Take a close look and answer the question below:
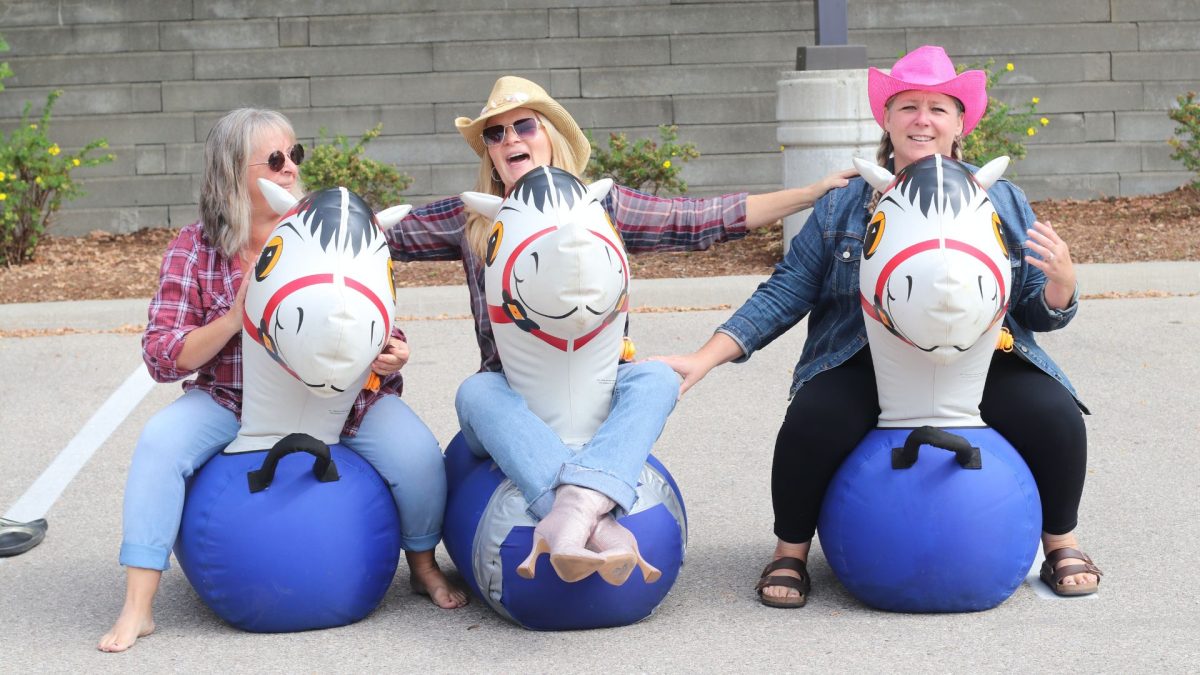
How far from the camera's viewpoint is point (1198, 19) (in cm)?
1134

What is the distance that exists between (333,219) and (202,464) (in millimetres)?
793

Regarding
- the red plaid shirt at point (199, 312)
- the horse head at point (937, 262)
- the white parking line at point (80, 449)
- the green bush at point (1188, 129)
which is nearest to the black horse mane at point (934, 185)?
the horse head at point (937, 262)

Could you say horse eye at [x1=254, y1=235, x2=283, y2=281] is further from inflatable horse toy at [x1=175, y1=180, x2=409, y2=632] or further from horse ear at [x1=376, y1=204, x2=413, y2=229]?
horse ear at [x1=376, y1=204, x2=413, y2=229]

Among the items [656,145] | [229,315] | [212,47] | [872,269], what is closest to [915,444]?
[872,269]

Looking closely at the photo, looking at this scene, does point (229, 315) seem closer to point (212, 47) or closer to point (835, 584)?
point (835, 584)

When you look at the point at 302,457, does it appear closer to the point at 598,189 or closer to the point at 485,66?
the point at 598,189

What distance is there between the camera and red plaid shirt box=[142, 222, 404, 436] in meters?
4.16

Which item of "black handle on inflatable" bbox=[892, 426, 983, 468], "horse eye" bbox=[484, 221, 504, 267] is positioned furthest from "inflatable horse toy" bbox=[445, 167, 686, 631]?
"black handle on inflatable" bbox=[892, 426, 983, 468]

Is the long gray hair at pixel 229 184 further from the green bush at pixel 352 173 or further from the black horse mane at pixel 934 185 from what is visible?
the green bush at pixel 352 173

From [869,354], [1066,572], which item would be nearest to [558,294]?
[869,354]

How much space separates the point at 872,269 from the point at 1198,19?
8.72 metres

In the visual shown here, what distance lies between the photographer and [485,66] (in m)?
11.3

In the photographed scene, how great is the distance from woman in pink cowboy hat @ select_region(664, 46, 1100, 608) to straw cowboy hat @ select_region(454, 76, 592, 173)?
72 cm

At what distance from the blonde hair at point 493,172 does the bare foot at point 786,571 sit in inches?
47.4
